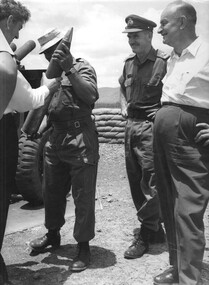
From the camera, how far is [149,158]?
12.3 feet

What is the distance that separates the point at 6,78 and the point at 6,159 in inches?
25.4

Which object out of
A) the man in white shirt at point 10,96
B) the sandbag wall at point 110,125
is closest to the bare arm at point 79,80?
the man in white shirt at point 10,96

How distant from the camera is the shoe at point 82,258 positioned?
3504mm

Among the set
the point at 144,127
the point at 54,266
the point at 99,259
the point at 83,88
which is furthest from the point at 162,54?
the point at 54,266

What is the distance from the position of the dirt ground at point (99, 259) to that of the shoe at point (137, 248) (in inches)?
1.7

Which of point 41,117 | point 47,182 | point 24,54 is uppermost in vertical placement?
point 24,54

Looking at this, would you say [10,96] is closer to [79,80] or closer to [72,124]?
[79,80]

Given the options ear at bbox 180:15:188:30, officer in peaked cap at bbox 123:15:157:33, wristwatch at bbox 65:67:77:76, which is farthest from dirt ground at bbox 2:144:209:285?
officer in peaked cap at bbox 123:15:157:33

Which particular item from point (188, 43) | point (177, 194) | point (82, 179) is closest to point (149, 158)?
point (82, 179)

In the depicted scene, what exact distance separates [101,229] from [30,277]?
3.73 ft

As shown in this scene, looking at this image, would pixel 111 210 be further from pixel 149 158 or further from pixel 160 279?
pixel 160 279

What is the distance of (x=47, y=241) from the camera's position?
393cm

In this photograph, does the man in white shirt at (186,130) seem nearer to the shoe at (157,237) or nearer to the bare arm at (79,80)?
the bare arm at (79,80)

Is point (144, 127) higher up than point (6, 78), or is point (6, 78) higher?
point (6, 78)
